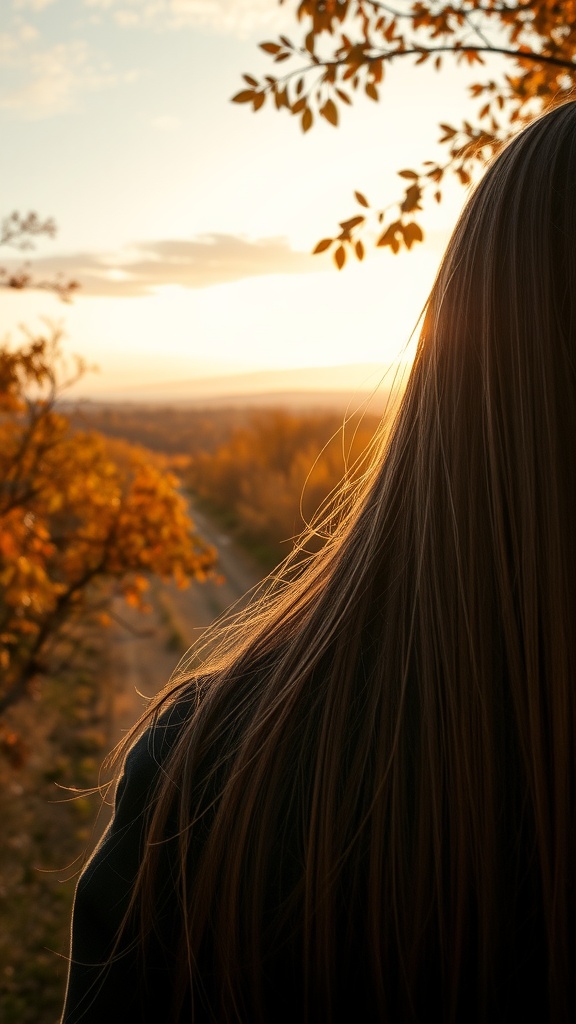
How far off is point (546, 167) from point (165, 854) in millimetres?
1002

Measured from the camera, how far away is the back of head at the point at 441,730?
0.79m

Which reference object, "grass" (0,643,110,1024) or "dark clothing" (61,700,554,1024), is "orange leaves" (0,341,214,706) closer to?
"grass" (0,643,110,1024)

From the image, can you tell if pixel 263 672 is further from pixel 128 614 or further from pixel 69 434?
pixel 128 614

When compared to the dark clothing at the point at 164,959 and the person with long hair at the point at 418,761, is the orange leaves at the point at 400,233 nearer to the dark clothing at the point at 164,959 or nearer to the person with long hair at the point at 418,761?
the person with long hair at the point at 418,761

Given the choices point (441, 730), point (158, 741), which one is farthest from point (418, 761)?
point (158, 741)

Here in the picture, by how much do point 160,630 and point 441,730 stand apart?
11.5 m

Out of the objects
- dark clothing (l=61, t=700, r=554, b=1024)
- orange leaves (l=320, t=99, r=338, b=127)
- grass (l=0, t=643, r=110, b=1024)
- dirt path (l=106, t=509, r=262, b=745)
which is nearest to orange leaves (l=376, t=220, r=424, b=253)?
orange leaves (l=320, t=99, r=338, b=127)

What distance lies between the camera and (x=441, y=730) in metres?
0.83

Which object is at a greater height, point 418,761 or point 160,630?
point 418,761

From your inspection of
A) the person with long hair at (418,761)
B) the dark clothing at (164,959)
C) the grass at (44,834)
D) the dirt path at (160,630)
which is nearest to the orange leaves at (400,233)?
the person with long hair at (418,761)

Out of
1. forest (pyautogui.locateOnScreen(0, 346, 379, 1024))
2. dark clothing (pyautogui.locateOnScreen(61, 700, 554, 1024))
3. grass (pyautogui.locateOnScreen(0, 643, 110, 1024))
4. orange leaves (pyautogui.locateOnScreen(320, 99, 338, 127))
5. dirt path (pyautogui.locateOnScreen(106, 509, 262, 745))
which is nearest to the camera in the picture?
dark clothing (pyautogui.locateOnScreen(61, 700, 554, 1024))

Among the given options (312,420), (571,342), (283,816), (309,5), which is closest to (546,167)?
(571,342)

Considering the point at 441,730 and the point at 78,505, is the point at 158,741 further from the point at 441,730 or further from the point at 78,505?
the point at 78,505

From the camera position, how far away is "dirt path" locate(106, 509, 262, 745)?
30.4 feet
